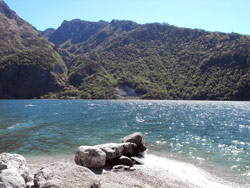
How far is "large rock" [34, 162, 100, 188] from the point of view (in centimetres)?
1030

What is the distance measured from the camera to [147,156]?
26.2 m

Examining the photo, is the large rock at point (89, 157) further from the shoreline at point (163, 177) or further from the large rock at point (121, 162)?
the large rock at point (121, 162)

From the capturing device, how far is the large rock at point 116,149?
2209 centimetres

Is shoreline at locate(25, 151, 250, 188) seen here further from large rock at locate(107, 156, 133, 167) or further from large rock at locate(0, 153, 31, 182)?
large rock at locate(0, 153, 31, 182)

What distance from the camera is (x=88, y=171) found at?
11.9 metres

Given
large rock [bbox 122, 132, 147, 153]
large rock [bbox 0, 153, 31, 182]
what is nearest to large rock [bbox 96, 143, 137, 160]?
large rock [bbox 122, 132, 147, 153]

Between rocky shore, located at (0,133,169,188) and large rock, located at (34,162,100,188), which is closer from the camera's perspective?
large rock, located at (34,162,100,188)

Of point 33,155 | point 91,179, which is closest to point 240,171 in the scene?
point 91,179

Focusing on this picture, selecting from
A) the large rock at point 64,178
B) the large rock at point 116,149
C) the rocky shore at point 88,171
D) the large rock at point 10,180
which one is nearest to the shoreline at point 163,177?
the rocky shore at point 88,171

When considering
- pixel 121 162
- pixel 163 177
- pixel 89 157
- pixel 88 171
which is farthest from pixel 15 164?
pixel 163 177

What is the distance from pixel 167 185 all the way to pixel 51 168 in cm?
977

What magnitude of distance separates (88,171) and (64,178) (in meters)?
1.62

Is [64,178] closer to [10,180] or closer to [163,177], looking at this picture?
[10,180]

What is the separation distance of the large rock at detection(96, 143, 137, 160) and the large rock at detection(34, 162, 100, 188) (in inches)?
399
